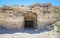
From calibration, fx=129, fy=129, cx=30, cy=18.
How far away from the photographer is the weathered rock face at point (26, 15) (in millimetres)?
17094

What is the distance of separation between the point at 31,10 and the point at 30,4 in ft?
7.97

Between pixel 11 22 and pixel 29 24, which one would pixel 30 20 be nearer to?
pixel 29 24

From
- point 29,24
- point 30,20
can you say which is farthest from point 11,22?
point 29,24

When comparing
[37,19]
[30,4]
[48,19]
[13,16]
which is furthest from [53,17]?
[13,16]

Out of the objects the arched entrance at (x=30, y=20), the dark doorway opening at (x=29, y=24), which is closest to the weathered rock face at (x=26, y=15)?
the arched entrance at (x=30, y=20)

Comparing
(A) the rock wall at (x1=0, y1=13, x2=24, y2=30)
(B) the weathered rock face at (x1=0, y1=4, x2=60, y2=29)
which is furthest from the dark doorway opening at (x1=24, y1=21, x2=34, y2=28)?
(A) the rock wall at (x1=0, y1=13, x2=24, y2=30)

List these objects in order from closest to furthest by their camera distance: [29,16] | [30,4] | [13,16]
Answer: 1. [13,16]
2. [29,16]
3. [30,4]

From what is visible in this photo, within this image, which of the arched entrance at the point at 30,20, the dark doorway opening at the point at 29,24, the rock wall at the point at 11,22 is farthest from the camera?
the dark doorway opening at the point at 29,24

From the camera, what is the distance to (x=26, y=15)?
18016mm

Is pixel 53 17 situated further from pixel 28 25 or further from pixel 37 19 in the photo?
pixel 28 25

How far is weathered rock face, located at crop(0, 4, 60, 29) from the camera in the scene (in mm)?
17094

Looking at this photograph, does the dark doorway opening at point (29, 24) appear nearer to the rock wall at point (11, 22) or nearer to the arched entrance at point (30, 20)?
the arched entrance at point (30, 20)

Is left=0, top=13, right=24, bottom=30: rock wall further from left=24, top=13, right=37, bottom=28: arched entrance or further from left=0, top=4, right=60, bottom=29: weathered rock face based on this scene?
left=24, top=13, right=37, bottom=28: arched entrance

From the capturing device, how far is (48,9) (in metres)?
18.2
